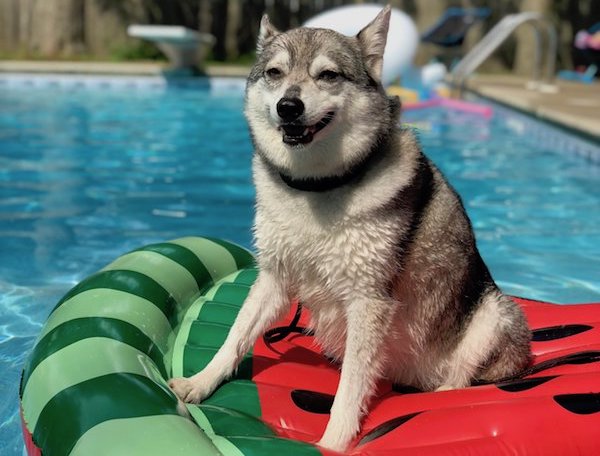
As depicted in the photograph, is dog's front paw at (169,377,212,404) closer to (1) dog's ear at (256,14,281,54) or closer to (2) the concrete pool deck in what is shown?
(1) dog's ear at (256,14,281,54)

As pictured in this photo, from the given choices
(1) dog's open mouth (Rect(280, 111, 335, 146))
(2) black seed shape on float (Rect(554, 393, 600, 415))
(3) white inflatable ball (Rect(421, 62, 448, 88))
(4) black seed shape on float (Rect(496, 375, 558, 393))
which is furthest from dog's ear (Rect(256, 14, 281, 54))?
(3) white inflatable ball (Rect(421, 62, 448, 88))

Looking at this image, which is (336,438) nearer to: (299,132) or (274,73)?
(299,132)

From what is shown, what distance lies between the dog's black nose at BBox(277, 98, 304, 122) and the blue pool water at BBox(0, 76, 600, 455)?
2.67 feet

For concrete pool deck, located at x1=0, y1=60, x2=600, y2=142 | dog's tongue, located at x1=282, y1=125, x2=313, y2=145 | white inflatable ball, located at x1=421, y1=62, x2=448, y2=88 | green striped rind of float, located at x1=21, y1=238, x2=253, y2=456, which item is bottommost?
green striped rind of float, located at x1=21, y1=238, x2=253, y2=456

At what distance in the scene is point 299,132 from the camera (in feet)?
7.81

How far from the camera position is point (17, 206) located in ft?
21.8

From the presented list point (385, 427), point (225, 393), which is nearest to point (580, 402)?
point (385, 427)

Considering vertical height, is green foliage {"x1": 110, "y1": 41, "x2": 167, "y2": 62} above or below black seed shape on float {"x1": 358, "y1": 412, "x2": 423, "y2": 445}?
above

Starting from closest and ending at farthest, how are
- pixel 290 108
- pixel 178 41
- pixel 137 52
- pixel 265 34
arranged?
pixel 290 108 → pixel 265 34 → pixel 178 41 → pixel 137 52

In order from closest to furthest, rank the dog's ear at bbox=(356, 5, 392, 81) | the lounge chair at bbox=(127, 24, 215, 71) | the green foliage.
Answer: the dog's ear at bbox=(356, 5, 392, 81) < the lounge chair at bbox=(127, 24, 215, 71) < the green foliage

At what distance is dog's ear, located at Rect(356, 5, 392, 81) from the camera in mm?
2588

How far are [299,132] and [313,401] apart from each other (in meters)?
0.98

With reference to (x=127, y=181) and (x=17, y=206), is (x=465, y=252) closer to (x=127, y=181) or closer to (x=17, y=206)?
(x=17, y=206)

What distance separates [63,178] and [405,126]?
5.82 metres
